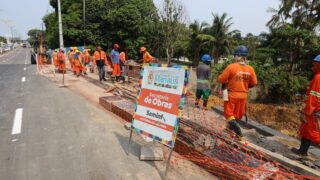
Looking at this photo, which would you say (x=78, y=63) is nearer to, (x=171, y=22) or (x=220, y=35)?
(x=171, y=22)

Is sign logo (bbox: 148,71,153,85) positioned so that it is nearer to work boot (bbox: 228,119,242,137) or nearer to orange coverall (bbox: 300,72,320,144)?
work boot (bbox: 228,119,242,137)

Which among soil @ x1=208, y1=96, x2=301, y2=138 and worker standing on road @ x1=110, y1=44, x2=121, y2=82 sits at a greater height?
worker standing on road @ x1=110, y1=44, x2=121, y2=82

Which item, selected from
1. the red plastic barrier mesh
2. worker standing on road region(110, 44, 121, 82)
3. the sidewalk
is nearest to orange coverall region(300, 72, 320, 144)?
the red plastic barrier mesh

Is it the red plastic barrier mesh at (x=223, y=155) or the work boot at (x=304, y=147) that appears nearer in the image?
the red plastic barrier mesh at (x=223, y=155)

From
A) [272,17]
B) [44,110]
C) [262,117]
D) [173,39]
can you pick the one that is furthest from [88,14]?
[262,117]

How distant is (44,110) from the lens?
20.5 feet

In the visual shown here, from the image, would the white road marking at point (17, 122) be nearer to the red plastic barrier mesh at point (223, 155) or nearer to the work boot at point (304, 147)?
the red plastic barrier mesh at point (223, 155)

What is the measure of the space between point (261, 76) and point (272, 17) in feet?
36.7

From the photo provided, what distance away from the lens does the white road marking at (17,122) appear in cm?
464

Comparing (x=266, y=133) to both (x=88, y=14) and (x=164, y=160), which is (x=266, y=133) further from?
(x=88, y=14)

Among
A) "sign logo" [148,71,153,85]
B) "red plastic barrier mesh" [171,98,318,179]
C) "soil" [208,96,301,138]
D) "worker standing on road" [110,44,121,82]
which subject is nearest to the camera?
"red plastic barrier mesh" [171,98,318,179]

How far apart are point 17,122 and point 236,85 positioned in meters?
5.36

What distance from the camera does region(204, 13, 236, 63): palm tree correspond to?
94.5ft

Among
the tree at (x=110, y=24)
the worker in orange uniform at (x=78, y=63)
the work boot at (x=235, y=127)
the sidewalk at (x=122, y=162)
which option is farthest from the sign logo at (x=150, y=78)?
the tree at (x=110, y=24)
